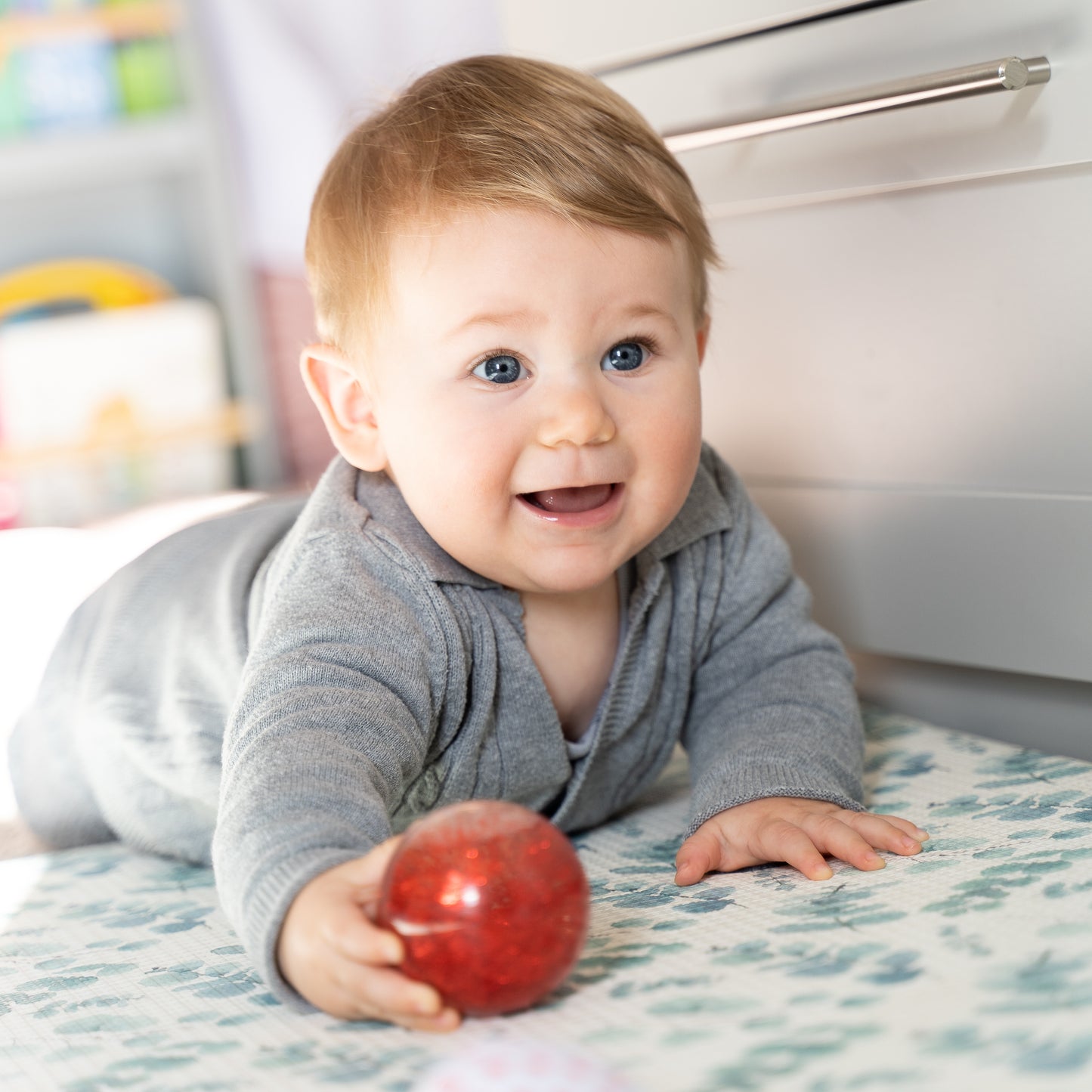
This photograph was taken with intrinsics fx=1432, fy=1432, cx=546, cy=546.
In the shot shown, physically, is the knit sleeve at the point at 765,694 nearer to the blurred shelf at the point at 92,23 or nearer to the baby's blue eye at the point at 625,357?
the baby's blue eye at the point at 625,357

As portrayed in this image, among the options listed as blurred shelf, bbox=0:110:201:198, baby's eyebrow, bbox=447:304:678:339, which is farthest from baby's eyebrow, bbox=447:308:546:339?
blurred shelf, bbox=0:110:201:198

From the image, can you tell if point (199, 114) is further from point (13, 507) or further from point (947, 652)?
point (947, 652)

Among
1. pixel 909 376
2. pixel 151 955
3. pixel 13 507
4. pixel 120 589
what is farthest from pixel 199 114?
pixel 151 955

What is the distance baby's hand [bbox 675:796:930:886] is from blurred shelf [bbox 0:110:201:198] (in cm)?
182

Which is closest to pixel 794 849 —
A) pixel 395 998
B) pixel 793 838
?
pixel 793 838

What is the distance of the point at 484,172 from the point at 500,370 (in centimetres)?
11

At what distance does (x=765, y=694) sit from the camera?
0.90 meters

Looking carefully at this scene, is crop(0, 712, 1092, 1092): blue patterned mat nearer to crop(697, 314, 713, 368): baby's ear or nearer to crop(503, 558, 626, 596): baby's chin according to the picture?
crop(503, 558, 626, 596): baby's chin

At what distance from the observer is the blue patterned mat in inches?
20.4

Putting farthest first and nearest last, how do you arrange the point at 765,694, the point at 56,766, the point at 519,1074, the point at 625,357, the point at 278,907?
the point at 56,766
the point at 765,694
the point at 625,357
the point at 278,907
the point at 519,1074

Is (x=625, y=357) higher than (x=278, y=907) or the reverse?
higher

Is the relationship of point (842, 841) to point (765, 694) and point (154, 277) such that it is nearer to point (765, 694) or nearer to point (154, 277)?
point (765, 694)

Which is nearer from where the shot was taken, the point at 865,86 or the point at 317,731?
the point at 317,731

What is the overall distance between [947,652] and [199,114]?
170 cm
